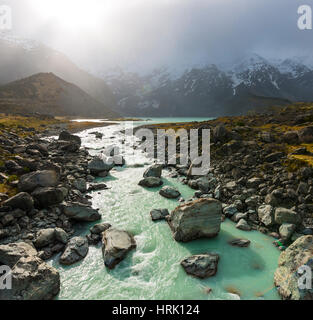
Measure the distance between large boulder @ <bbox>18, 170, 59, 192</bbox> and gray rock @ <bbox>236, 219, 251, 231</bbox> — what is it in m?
15.3

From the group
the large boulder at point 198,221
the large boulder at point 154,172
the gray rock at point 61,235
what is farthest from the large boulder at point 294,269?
the large boulder at point 154,172

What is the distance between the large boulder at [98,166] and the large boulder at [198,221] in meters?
15.0

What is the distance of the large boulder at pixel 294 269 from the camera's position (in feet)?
27.0

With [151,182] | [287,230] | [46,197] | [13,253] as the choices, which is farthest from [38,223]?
[287,230]

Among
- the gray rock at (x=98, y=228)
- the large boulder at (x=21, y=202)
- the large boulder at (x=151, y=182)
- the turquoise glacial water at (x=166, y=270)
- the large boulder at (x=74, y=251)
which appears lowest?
the turquoise glacial water at (x=166, y=270)

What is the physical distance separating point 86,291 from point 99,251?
8.11ft

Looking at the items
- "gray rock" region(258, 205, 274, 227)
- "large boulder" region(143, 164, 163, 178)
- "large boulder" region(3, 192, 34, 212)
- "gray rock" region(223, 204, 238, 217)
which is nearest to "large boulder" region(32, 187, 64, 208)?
"large boulder" region(3, 192, 34, 212)

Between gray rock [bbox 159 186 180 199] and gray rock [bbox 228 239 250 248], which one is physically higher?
gray rock [bbox 159 186 180 199]

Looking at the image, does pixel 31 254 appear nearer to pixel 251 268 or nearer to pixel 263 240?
pixel 251 268

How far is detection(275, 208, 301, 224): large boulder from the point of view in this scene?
42.0ft

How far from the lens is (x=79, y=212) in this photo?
1466 cm

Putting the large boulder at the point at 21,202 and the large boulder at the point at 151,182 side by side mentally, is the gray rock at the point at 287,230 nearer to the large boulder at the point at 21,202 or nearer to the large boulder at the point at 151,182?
the large boulder at the point at 151,182

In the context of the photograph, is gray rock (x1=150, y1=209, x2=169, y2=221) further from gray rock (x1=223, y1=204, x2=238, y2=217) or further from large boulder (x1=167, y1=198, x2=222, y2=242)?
gray rock (x1=223, y1=204, x2=238, y2=217)
